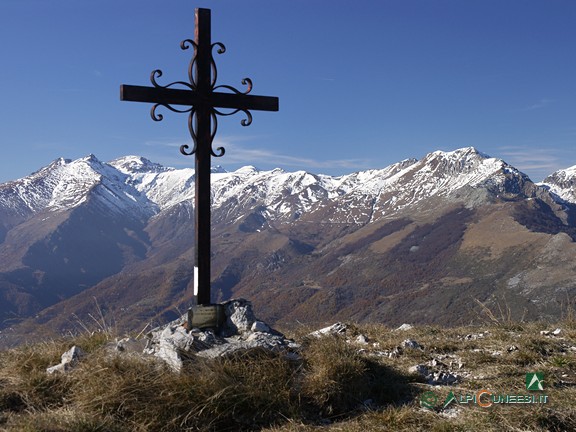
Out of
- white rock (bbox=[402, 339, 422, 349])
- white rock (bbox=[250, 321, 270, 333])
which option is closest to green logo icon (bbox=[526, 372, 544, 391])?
white rock (bbox=[402, 339, 422, 349])

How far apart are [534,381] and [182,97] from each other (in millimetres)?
7199

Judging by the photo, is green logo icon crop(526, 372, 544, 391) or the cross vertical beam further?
the cross vertical beam

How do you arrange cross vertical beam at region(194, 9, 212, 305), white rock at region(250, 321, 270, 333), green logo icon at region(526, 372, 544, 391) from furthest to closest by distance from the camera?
cross vertical beam at region(194, 9, 212, 305), white rock at region(250, 321, 270, 333), green logo icon at region(526, 372, 544, 391)

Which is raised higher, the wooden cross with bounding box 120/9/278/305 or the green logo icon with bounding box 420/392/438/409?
the wooden cross with bounding box 120/9/278/305

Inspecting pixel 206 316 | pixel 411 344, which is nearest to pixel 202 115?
pixel 206 316

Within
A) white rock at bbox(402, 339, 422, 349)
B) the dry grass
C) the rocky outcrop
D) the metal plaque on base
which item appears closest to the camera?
the dry grass

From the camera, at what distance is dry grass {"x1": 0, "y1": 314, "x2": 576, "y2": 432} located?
5863 mm

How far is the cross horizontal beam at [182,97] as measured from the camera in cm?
912

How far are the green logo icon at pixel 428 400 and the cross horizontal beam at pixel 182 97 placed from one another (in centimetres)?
610

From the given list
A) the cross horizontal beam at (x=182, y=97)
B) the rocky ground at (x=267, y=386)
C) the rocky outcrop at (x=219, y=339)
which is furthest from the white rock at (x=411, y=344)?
the cross horizontal beam at (x=182, y=97)

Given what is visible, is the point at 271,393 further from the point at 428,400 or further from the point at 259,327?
the point at 259,327

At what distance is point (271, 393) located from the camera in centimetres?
649

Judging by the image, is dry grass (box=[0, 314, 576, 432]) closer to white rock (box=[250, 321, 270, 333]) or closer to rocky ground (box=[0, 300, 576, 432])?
rocky ground (box=[0, 300, 576, 432])

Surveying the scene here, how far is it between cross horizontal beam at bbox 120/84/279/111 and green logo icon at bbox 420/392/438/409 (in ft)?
20.0
